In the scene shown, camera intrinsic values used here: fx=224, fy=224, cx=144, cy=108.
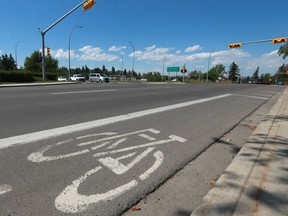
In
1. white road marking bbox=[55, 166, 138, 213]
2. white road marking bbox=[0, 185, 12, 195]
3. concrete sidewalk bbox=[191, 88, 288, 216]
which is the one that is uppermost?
concrete sidewalk bbox=[191, 88, 288, 216]

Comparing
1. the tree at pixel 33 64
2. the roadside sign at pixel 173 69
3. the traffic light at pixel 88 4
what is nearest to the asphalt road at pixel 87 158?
the traffic light at pixel 88 4

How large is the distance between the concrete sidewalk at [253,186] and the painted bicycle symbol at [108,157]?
102 cm

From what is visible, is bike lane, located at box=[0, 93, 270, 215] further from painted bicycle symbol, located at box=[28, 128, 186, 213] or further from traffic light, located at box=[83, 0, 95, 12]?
traffic light, located at box=[83, 0, 95, 12]

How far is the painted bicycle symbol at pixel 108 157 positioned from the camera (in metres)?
2.53

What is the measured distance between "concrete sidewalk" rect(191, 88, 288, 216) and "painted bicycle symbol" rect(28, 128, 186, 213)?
102 centimetres

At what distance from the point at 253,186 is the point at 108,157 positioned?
219 cm

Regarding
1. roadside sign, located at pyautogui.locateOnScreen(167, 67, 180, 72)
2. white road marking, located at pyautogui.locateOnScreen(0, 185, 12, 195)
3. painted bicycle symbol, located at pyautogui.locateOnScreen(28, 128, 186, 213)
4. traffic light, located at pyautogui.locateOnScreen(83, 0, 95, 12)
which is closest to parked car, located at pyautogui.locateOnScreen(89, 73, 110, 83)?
traffic light, located at pyautogui.locateOnScreen(83, 0, 95, 12)

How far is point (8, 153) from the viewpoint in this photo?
373 centimetres

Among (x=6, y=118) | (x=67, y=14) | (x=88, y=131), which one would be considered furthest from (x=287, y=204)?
(x=67, y=14)

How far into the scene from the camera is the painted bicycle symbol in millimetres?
2529

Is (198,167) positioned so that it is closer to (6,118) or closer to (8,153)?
(8,153)

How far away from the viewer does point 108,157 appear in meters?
3.77

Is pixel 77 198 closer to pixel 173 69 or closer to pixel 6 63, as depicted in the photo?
pixel 173 69

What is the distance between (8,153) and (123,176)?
2.06 metres
